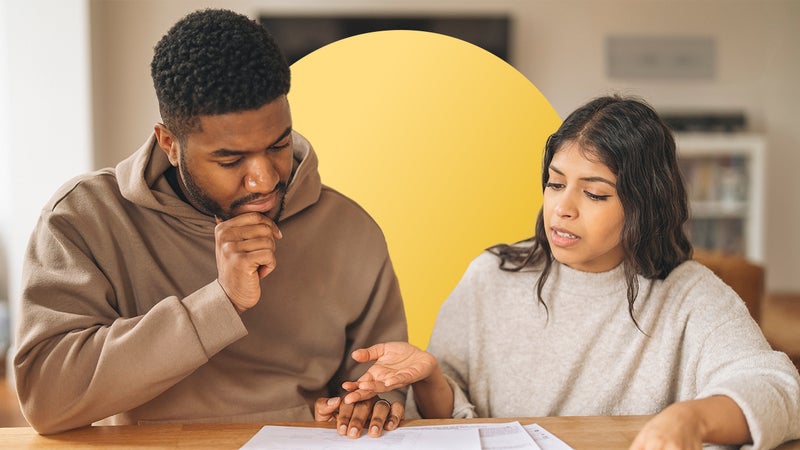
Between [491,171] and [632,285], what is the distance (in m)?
0.40

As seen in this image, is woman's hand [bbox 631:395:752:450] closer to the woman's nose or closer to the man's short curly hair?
the woman's nose

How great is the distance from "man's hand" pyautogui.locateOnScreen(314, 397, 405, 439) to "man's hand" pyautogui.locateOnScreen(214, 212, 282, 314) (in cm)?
19

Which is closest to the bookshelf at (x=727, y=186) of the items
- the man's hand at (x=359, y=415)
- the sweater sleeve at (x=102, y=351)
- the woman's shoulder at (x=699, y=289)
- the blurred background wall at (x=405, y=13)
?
the blurred background wall at (x=405, y=13)

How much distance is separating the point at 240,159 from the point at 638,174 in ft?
2.16

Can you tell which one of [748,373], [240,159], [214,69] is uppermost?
[214,69]

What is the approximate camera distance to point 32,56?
4.33 m

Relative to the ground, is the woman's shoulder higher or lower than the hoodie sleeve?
higher

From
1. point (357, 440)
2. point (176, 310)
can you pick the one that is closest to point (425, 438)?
point (357, 440)

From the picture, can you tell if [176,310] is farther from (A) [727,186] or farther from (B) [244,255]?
(A) [727,186]

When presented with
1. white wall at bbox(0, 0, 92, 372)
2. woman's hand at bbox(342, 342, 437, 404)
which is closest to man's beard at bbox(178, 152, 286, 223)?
woman's hand at bbox(342, 342, 437, 404)

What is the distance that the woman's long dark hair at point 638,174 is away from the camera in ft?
4.43

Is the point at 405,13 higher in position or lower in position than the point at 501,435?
higher

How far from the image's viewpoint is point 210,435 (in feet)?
3.60

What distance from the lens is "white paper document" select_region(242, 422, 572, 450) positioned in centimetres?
103
